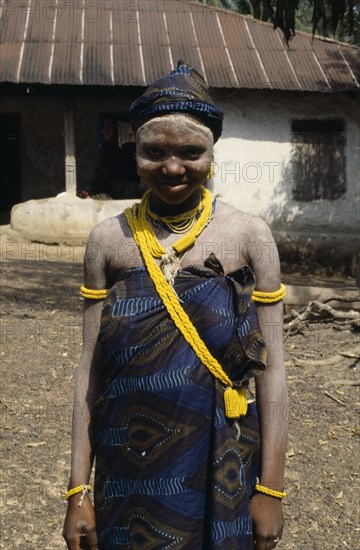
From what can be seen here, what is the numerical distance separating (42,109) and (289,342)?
10.3 m

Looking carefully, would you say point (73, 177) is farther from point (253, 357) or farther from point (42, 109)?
Answer: point (253, 357)

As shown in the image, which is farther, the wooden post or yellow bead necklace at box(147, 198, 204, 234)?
the wooden post

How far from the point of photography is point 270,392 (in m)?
1.97

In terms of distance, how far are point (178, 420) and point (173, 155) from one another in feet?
2.17

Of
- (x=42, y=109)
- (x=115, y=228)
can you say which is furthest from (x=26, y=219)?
(x=115, y=228)

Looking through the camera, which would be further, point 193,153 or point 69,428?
point 69,428

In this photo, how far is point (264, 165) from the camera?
41.7 ft

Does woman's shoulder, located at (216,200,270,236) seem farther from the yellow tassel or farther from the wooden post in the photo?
the wooden post

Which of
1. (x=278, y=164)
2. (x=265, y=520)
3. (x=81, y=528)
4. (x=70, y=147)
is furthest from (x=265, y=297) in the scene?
(x=70, y=147)

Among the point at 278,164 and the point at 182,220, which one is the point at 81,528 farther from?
the point at 278,164

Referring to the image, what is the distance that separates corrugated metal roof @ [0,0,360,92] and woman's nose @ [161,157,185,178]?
34.2 ft

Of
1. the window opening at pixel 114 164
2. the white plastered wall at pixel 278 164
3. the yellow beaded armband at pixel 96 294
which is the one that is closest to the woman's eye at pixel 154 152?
the yellow beaded armband at pixel 96 294

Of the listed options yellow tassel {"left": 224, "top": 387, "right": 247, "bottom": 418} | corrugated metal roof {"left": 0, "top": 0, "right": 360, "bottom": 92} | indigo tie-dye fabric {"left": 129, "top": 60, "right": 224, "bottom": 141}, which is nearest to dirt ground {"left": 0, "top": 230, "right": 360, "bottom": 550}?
yellow tassel {"left": 224, "top": 387, "right": 247, "bottom": 418}

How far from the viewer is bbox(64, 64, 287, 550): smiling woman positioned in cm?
184
